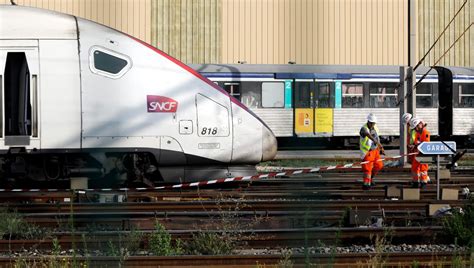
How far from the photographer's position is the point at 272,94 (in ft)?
82.4

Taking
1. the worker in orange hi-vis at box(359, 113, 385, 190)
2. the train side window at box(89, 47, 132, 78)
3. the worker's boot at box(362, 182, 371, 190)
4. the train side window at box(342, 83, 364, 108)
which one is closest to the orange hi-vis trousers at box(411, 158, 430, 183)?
the worker in orange hi-vis at box(359, 113, 385, 190)

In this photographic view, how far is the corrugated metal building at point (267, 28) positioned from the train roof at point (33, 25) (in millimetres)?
17167

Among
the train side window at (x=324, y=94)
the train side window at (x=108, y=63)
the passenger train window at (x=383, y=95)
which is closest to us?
the train side window at (x=108, y=63)

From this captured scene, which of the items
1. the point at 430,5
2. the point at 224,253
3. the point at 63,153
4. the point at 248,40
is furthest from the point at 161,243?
the point at 430,5

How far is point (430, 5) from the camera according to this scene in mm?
31641

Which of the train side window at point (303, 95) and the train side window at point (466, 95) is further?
the train side window at point (466, 95)

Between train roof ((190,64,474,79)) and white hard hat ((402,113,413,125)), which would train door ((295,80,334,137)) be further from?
white hard hat ((402,113,413,125))

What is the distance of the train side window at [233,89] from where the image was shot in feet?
80.7

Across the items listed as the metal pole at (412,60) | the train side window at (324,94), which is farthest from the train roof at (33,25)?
the train side window at (324,94)

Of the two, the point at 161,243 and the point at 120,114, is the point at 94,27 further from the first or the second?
the point at 161,243

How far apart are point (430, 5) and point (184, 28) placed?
9.45m

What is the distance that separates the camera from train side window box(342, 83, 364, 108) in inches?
1010

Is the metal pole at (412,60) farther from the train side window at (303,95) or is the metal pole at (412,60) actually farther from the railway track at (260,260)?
the railway track at (260,260)

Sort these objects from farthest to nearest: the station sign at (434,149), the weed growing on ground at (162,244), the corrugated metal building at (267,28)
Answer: the corrugated metal building at (267,28)
the station sign at (434,149)
the weed growing on ground at (162,244)
